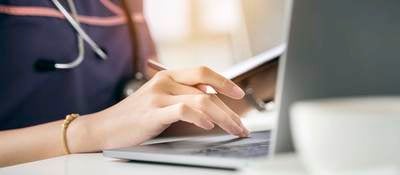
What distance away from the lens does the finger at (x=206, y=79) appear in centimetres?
75

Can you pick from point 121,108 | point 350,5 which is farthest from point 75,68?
point 350,5

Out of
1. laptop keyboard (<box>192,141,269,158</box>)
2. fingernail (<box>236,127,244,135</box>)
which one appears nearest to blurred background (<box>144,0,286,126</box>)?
fingernail (<box>236,127,244,135</box>)

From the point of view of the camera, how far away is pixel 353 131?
35 centimetres

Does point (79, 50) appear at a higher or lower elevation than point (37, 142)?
higher

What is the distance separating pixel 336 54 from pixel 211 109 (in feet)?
0.97

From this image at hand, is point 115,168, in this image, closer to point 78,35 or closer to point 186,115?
point 186,115

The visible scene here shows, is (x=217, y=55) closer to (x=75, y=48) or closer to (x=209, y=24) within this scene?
(x=209, y=24)

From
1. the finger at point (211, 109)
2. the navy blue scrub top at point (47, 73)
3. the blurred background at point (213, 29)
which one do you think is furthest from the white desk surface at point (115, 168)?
the blurred background at point (213, 29)

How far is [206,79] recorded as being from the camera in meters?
0.76

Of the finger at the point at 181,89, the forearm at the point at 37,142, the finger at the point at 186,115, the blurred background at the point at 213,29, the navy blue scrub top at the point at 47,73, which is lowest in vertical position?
the forearm at the point at 37,142

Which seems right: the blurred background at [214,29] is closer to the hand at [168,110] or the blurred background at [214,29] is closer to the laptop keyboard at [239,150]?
the hand at [168,110]

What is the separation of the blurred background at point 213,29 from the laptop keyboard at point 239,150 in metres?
1.22

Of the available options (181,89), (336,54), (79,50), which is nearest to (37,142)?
(181,89)

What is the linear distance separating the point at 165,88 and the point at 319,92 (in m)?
0.36
